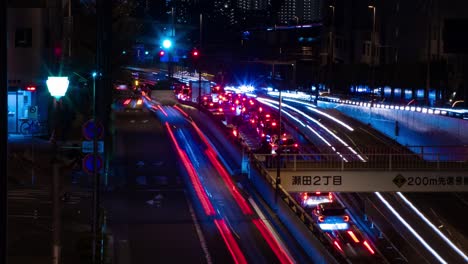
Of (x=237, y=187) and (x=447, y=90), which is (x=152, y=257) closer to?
(x=237, y=187)

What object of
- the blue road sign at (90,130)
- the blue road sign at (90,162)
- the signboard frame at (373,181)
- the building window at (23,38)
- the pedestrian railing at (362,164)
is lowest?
the signboard frame at (373,181)

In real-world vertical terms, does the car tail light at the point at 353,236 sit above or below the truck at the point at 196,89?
below

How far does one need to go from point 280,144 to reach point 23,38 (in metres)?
14.7

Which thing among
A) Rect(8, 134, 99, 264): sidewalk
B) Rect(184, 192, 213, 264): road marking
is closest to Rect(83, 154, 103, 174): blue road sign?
Rect(8, 134, 99, 264): sidewalk

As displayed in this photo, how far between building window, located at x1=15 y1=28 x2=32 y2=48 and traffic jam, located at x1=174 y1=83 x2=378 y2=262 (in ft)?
39.9

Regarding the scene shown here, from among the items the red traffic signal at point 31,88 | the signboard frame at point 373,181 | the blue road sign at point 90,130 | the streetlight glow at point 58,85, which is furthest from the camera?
the red traffic signal at point 31,88

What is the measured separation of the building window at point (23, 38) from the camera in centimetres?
3934

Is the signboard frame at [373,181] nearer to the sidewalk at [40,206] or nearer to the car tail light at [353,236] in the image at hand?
the car tail light at [353,236]

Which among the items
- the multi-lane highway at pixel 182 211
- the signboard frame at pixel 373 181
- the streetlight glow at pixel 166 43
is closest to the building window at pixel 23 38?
the multi-lane highway at pixel 182 211

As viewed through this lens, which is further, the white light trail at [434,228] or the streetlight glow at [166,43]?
the white light trail at [434,228]

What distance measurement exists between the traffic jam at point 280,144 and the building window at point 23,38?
12.2 meters

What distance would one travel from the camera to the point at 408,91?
222 ft

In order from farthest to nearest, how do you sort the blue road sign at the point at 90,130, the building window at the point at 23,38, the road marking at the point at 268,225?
the building window at the point at 23,38 < the road marking at the point at 268,225 < the blue road sign at the point at 90,130

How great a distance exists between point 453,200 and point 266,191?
584 inches
